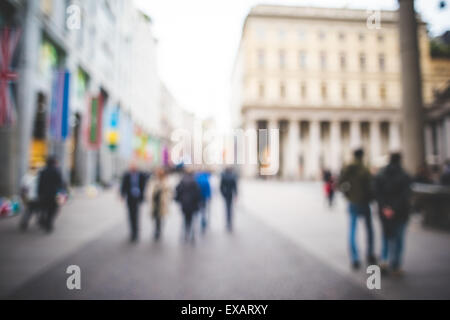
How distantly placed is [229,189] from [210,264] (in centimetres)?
377

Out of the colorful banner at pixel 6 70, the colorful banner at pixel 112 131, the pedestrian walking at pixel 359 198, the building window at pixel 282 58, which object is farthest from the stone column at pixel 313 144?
the colorful banner at pixel 6 70

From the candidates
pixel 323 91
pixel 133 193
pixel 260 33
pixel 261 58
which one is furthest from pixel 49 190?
pixel 260 33

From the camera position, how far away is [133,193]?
6.78 meters

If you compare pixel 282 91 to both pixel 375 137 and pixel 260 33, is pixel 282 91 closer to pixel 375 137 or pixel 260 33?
pixel 260 33

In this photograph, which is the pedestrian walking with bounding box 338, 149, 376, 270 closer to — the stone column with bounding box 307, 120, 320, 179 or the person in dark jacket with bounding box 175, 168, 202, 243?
the person in dark jacket with bounding box 175, 168, 202, 243

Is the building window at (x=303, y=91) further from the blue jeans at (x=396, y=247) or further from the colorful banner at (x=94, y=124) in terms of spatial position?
Result: the blue jeans at (x=396, y=247)

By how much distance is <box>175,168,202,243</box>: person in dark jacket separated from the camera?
6543 millimetres

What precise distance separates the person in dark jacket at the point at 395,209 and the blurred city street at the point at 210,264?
385mm

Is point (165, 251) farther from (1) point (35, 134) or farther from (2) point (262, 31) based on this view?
(2) point (262, 31)

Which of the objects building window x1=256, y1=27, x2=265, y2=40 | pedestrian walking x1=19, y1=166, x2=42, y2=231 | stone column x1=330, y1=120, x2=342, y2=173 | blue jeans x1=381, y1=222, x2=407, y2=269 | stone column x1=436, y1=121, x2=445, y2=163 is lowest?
blue jeans x1=381, y1=222, x2=407, y2=269

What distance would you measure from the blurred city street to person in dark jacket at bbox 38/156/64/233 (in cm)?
43

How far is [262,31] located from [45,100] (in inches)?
1473

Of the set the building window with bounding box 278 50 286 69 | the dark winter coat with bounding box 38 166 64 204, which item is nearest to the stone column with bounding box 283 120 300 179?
the building window with bounding box 278 50 286 69
